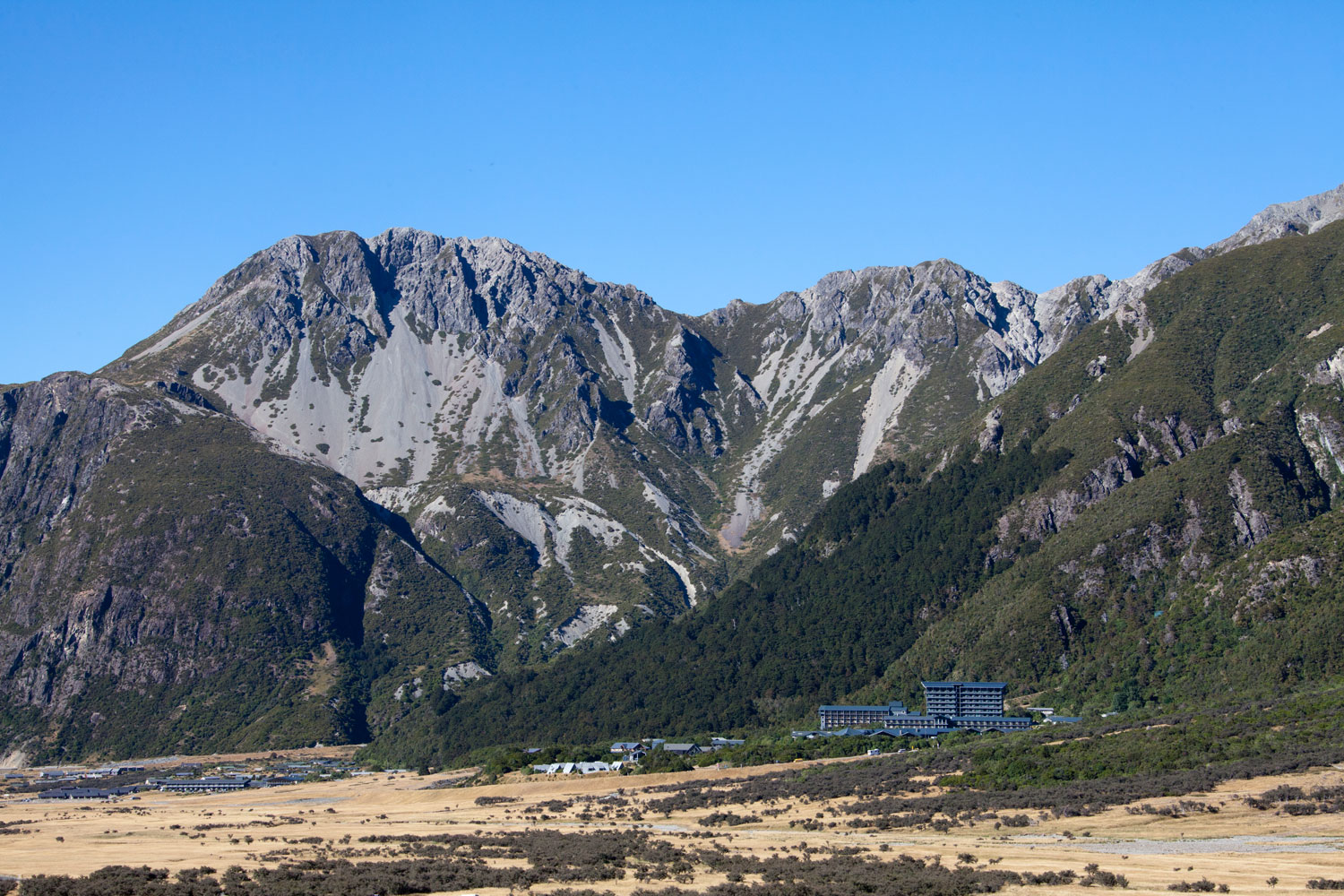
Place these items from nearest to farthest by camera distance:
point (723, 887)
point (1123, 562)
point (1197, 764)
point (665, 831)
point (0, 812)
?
point (723, 887)
point (665, 831)
point (1197, 764)
point (0, 812)
point (1123, 562)

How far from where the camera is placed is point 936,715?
554 feet

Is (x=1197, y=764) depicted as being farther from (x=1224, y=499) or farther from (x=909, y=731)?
(x=1224, y=499)

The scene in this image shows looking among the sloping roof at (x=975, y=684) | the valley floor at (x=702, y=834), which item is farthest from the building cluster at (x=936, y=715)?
the valley floor at (x=702, y=834)

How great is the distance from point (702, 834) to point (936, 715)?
87823 mm

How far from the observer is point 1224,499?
19325 cm

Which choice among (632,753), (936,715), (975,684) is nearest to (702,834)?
(632,753)

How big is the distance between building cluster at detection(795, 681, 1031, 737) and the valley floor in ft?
111

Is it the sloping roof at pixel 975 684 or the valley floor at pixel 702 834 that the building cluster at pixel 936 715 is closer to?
the sloping roof at pixel 975 684

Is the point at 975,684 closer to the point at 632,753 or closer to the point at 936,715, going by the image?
the point at 936,715

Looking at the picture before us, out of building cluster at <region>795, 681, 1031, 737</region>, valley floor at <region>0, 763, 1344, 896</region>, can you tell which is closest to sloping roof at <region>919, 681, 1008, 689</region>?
building cluster at <region>795, 681, 1031, 737</region>

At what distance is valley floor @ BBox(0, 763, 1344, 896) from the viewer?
63812 mm

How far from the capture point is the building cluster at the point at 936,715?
160250mm

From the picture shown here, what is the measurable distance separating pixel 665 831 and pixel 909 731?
256 feet

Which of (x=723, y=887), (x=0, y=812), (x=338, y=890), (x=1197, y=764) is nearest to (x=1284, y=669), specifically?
(x=1197, y=764)
